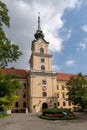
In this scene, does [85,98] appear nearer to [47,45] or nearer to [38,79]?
[38,79]

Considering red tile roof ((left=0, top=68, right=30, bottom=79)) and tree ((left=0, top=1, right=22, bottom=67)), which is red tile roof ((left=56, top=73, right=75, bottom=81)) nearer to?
red tile roof ((left=0, top=68, right=30, bottom=79))

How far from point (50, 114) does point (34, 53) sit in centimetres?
3301

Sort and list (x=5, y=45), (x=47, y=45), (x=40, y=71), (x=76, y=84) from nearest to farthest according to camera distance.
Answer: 1. (x=5, y=45)
2. (x=76, y=84)
3. (x=40, y=71)
4. (x=47, y=45)

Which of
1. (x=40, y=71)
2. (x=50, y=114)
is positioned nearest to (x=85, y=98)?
(x=50, y=114)

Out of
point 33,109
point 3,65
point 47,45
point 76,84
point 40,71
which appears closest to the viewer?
point 3,65

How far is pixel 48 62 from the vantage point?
66938mm

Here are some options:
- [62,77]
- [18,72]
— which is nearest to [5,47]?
[18,72]

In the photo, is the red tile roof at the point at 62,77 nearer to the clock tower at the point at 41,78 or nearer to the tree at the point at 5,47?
the clock tower at the point at 41,78

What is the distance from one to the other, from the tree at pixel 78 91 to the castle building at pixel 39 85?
37.1ft

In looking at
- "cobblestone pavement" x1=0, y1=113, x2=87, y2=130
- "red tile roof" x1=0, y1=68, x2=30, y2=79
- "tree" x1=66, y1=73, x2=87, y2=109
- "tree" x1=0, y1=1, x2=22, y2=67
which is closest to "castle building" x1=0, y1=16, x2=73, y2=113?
"red tile roof" x1=0, y1=68, x2=30, y2=79

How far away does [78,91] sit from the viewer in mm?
50469

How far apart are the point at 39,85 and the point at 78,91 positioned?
15.4m

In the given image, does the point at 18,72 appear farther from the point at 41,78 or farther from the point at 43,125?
the point at 43,125

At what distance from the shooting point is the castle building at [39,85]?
199 ft
